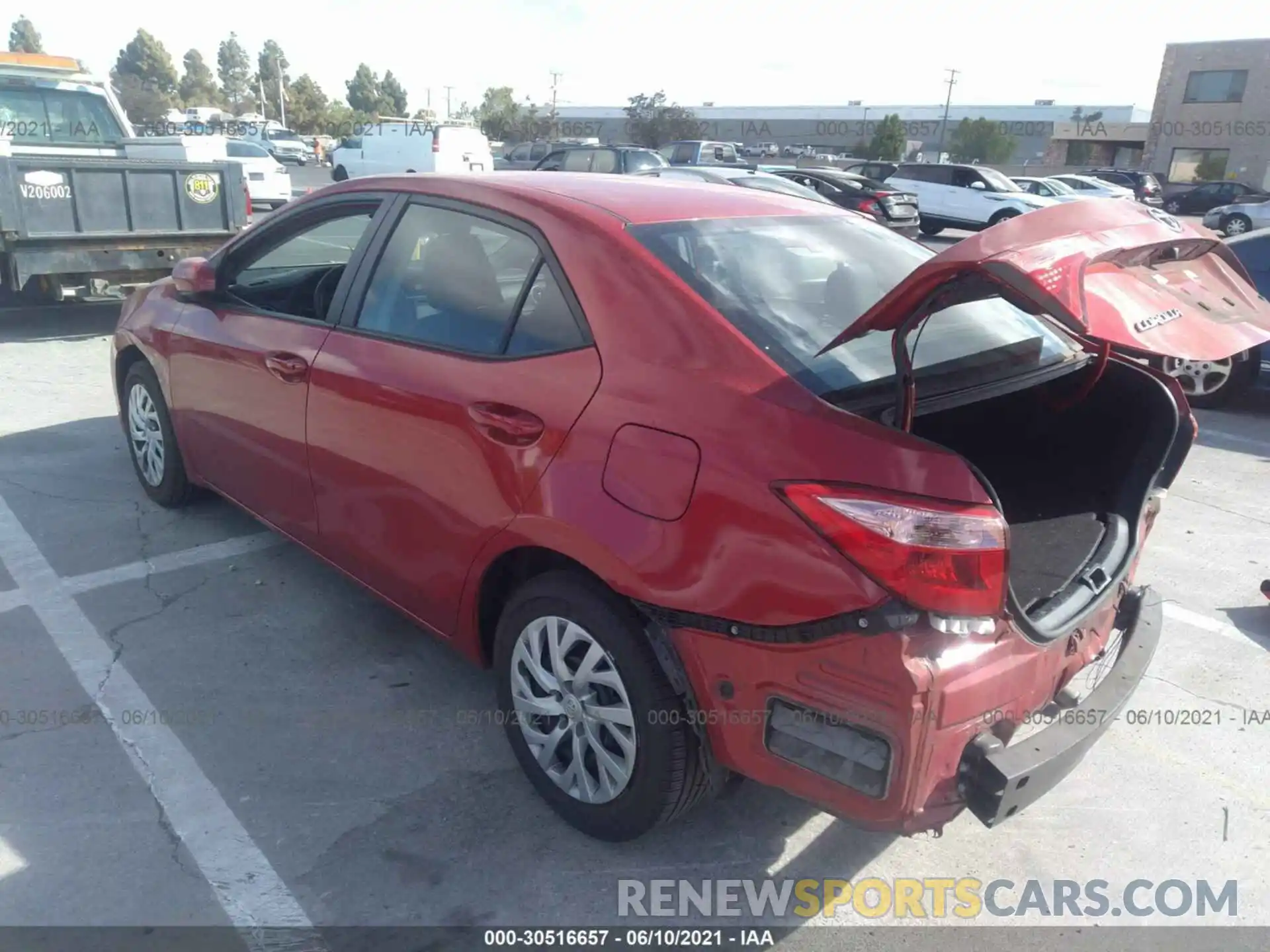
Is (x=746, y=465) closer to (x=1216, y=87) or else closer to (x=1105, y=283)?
(x=1105, y=283)

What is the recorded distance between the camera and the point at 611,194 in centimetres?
307

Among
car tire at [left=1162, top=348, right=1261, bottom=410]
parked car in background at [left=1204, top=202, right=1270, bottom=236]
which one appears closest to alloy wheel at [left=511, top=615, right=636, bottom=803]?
car tire at [left=1162, top=348, right=1261, bottom=410]

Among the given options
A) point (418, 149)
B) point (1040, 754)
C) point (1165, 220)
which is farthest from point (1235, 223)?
point (1040, 754)

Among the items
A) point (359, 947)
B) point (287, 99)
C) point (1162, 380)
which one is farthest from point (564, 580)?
point (287, 99)

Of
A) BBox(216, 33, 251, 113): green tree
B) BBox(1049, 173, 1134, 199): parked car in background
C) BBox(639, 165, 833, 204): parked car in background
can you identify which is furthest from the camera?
BBox(216, 33, 251, 113): green tree

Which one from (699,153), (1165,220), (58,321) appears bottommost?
(58,321)

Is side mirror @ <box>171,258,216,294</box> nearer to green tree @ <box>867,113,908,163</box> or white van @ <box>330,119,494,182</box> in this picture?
white van @ <box>330,119,494,182</box>

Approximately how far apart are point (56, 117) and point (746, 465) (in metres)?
11.1

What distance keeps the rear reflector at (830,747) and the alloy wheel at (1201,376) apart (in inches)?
267

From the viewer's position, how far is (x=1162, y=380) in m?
3.12

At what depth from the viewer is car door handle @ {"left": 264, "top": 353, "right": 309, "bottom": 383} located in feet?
11.6

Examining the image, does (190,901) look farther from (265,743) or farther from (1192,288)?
(1192,288)

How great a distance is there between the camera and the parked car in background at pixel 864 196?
59.8ft

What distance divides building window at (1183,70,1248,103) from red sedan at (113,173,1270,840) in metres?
57.0
